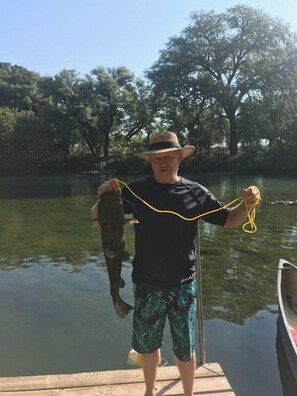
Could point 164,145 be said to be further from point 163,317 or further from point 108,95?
point 108,95

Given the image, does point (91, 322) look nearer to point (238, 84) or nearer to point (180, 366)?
point (180, 366)

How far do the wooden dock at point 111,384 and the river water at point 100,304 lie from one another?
6.06ft

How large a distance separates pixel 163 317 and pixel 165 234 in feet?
2.28

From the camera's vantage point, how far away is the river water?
6.57 meters

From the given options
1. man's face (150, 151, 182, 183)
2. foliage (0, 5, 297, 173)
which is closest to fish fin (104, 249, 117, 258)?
man's face (150, 151, 182, 183)

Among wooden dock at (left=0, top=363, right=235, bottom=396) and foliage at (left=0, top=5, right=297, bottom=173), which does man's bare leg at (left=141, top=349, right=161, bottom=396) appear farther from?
foliage at (left=0, top=5, right=297, bottom=173)

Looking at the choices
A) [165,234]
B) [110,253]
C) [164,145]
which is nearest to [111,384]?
[110,253]

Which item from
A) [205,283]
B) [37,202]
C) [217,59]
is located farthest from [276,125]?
[205,283]

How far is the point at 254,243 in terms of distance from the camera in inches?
565

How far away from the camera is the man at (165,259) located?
3.52m

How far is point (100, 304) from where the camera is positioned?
29.1 ft

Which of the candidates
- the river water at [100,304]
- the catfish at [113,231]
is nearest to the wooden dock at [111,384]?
the catfish at [113,231]

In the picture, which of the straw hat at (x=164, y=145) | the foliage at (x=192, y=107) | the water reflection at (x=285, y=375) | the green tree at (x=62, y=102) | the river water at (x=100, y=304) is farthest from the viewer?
the green tree at (x=62, y=102)

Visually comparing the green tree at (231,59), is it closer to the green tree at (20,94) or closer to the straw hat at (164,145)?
the green tree at (20,94)
